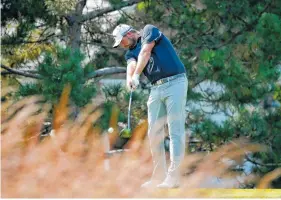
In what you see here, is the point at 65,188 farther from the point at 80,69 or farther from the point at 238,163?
the point at 238,163

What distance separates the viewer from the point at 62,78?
1423 cm

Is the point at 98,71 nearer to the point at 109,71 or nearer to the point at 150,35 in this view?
the point at 109,71

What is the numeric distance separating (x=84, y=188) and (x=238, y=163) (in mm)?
10031

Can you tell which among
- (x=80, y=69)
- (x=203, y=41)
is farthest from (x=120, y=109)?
(x=203, y=41)

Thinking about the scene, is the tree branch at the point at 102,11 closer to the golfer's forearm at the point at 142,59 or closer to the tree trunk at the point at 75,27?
the tree trunk at the point at 75,27

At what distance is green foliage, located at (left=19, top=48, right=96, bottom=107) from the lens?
555 inches

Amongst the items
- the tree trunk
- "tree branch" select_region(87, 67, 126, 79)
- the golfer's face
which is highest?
the golfer's face

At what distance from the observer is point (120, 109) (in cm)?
1614

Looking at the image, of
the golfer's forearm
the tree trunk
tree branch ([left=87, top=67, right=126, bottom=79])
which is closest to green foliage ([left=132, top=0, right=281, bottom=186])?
tree branch ([left=87, top=67, right=126, bottom=79])

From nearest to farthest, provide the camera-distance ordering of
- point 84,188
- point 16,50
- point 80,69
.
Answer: point 84,188 → point 80,69 → point 16,50

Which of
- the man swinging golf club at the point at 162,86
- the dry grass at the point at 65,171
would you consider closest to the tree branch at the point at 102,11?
the man swinging golf club at the point at 162,86

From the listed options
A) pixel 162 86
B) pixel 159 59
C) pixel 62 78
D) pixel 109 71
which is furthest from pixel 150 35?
pixel 109 71

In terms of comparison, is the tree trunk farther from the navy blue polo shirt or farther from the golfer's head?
the navy blue polo shirt

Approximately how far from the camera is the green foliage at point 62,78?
14.1 m
